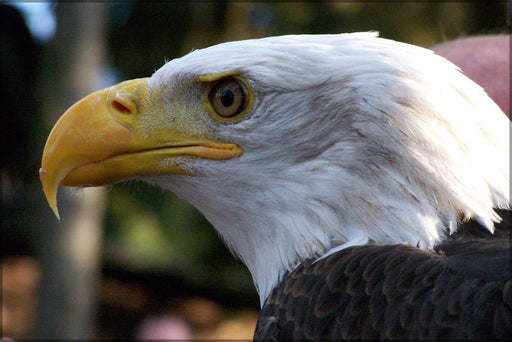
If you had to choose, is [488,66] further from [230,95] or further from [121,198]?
[121,198]

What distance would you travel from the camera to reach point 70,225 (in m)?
6.29

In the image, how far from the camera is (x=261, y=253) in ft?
7.19

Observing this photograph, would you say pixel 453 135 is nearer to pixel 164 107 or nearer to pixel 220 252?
pixel 164 107

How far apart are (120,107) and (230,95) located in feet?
1.46

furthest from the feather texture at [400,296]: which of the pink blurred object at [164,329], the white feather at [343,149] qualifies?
the pink blurred object at [164,329]

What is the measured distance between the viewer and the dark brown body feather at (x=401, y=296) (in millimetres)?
1465

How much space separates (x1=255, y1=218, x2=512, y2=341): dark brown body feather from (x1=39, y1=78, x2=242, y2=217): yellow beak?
2.04 feet

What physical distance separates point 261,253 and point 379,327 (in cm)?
71

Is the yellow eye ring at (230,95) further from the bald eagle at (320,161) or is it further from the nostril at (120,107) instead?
the nostril at (120,107)

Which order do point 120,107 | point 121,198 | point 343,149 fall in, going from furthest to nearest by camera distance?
1. point 121,198
2. point 120,107
3. point 343,149

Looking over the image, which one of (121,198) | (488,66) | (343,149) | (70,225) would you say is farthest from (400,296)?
(121,198)

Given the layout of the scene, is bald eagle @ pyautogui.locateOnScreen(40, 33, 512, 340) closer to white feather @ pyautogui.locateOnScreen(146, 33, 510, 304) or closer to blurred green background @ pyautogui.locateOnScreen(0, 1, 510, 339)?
white feather @ pyautogui.locateOnScreen(146, 33, 510, 304)

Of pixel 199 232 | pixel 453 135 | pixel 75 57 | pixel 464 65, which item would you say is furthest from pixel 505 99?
pixel 199 232

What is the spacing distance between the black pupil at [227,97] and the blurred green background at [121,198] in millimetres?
2767
